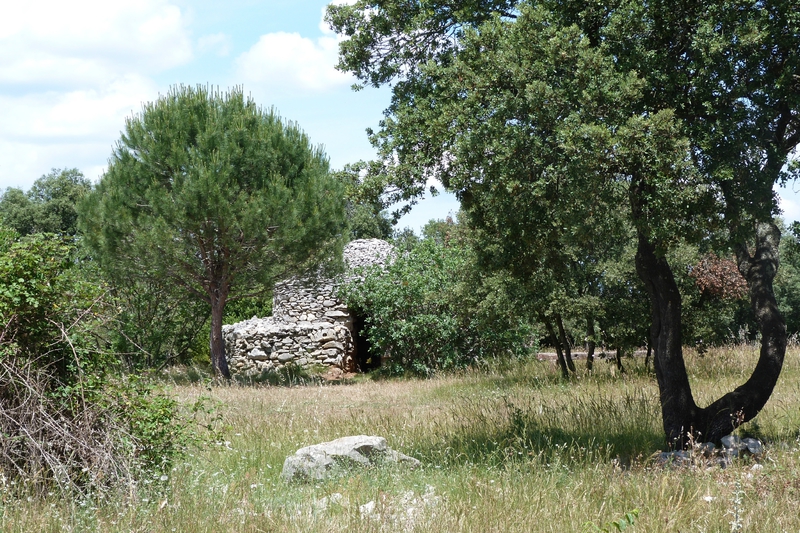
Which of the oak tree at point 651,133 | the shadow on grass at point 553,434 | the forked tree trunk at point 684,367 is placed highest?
the oak tree at point 651,133

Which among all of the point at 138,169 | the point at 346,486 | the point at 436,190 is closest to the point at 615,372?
the point at 436,190

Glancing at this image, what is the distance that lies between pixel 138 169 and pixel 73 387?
13.6m

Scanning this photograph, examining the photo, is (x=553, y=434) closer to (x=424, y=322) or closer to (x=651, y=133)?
(x=651, y=133)

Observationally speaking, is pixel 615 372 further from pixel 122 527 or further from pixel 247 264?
pixel 122 527

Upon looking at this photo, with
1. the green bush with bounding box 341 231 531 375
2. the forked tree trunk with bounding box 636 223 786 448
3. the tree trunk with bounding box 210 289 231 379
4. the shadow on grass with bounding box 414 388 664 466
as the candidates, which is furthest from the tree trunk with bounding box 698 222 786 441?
the tree trunk with bounding box 210 289 231 379

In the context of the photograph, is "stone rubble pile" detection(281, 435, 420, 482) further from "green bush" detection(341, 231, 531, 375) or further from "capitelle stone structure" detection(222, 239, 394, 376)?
"capitelle stone structure" detection(222, 239, 394, 376)

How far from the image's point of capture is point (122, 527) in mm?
4238

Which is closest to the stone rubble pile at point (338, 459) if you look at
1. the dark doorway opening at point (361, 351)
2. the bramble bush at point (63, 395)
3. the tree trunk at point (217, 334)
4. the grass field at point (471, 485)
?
the grass field at point (471, 485)

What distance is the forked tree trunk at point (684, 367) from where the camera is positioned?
24.6 feet

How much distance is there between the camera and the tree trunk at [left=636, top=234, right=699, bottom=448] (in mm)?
7496

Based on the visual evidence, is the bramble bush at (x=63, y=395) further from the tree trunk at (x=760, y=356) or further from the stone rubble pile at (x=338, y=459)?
the tree trunk at (x=760, y=356)

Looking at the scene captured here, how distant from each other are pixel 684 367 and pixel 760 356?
0.77m

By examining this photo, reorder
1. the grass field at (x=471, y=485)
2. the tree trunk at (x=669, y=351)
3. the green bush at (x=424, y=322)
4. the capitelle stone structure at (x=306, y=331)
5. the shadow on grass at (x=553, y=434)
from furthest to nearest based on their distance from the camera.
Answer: the capitelle stone structure at (x=306, y=331) < the green bush at (x=424, y=322) < the tree trunk at (x=669, y=351) < the shadow on grass at (x=553, y=434) < the grass field at (x=471, y=485)

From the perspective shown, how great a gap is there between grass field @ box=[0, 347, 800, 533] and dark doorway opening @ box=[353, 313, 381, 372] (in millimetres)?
12877
